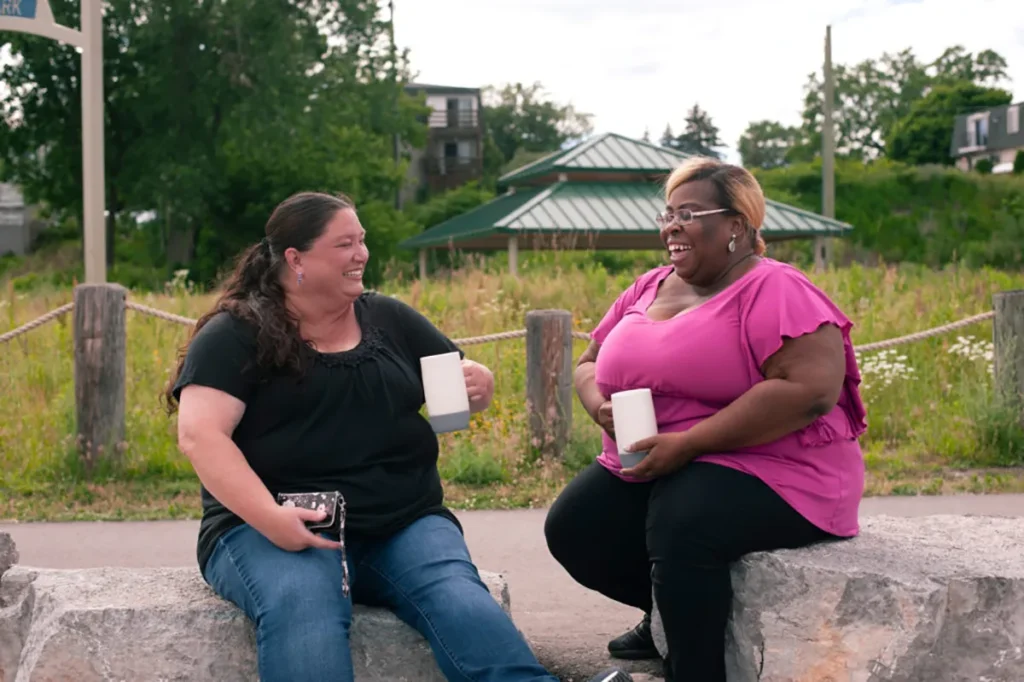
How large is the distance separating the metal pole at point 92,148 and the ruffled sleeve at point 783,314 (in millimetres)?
7316

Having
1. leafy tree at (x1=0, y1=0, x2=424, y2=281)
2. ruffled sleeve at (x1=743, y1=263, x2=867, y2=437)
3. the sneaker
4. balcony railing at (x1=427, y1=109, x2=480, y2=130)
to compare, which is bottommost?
the sneaker

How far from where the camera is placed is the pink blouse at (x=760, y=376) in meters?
3.12

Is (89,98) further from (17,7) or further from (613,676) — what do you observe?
(613,676)

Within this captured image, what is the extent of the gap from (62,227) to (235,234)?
10.2 meters

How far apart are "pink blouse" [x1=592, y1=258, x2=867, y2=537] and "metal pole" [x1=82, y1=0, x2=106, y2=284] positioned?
712 centimetres

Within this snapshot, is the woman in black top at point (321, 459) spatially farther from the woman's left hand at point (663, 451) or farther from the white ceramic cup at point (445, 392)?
the woman's left hand at point (663, 451)

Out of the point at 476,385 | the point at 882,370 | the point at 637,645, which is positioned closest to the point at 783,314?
the point at 476,385

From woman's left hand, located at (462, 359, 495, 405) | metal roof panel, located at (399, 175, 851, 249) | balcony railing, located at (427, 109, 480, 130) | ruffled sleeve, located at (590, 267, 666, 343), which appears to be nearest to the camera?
woman's left hand, located at (462, 359, 495, 405)

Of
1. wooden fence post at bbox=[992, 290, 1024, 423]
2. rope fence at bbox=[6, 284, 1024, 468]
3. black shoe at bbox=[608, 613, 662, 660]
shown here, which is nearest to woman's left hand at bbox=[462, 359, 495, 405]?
black shoe at bbox=[608, 613, 662, 660]

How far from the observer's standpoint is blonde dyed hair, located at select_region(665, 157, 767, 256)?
3307mm

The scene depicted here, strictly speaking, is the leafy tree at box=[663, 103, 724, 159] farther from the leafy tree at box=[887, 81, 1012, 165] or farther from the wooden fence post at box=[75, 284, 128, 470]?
the wooden fence post at box=[75, 284, 128, 470]

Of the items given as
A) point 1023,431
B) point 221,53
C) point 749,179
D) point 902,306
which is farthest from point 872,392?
point 221,53

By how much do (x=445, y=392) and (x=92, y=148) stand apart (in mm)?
7230

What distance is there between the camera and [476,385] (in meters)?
3.41
